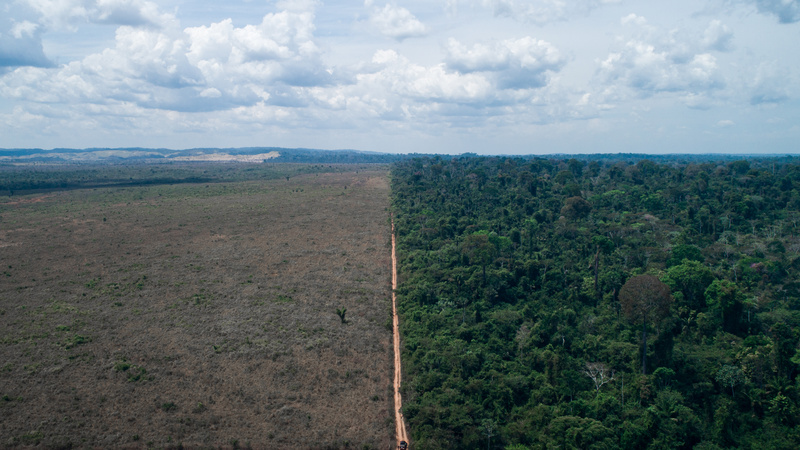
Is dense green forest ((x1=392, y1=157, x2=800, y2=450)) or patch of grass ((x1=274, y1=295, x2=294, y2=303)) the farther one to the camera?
patch of grass ((x1=274, y1=295, x2=294, y2=303))

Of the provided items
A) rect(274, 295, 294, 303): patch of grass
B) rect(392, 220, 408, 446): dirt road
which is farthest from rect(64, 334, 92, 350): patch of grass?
rect(392, 220, 408, 446): dirt road

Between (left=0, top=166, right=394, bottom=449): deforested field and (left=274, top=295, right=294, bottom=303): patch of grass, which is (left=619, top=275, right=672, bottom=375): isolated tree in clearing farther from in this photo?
(left=274, top=295, right=294, bottom=303): patch of grass

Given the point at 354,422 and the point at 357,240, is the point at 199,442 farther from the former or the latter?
the point at 357,240

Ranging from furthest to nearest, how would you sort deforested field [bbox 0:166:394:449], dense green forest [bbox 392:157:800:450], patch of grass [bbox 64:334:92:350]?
1. patch of grass [bbox 64:334:92:350]
2. deforested field [bbox 0:166:394:449]
3. dense green forest [bbox 392:157:800:450]

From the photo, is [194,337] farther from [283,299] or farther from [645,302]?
[645,302]

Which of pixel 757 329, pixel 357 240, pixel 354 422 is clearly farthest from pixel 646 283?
pixel 357 240

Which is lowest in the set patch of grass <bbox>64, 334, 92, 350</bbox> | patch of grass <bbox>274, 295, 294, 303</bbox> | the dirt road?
the dirt road
